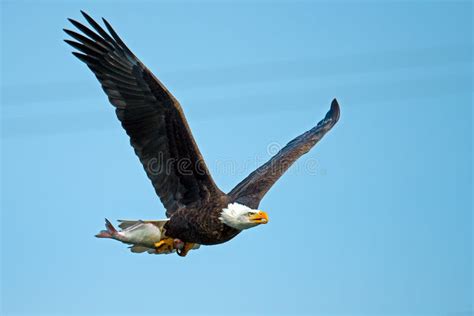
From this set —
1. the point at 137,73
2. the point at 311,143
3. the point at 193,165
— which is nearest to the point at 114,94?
the point at 137,73

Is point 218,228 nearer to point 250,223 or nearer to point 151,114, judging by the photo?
point 250,223

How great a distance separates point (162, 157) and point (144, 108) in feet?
1.86

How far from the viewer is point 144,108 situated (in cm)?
1006

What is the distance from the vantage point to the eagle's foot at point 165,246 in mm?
10484

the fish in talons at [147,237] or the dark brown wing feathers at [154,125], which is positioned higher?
the dark brown wing feathers at [154,125]

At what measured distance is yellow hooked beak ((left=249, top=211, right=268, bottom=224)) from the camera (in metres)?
9.71

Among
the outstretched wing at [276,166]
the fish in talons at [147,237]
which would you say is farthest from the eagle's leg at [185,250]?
the outstretched wing at [276,166]

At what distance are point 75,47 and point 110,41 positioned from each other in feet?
1.17

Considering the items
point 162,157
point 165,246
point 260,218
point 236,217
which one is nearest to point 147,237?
point 165,246

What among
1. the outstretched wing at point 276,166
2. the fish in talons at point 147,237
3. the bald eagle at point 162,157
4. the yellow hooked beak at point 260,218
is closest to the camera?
the yellow hooked beak at point 260,218

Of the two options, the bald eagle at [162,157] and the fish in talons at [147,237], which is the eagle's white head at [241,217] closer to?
the bald eagle at [162,157]

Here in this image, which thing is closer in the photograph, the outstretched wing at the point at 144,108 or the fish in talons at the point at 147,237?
the outstretched wing at the point at 144,108

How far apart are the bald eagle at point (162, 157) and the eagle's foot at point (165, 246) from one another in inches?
0.4

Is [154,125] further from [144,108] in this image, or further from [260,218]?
[260,218]
